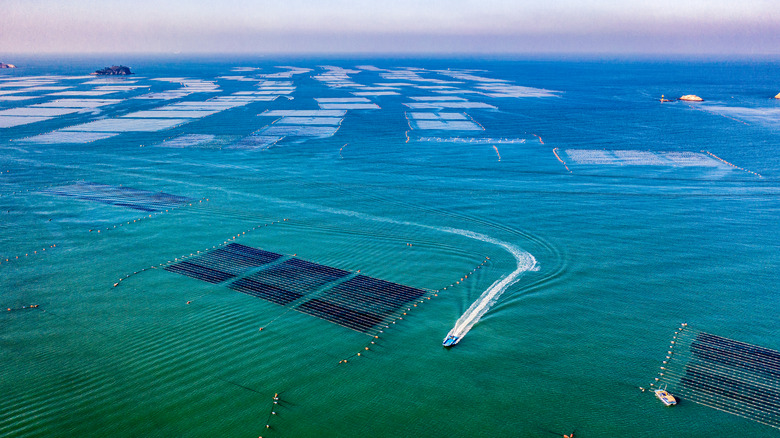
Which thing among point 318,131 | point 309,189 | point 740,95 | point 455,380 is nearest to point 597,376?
point 455,380

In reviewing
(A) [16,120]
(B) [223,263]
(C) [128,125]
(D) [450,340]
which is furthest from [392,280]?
(A) [16,120]

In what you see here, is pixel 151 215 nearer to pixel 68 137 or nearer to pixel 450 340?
pixel 450 340

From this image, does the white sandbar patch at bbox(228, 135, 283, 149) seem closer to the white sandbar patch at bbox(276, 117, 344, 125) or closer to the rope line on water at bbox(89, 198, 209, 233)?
the white sandbar patch at bbox(276, 117, 344, 125)

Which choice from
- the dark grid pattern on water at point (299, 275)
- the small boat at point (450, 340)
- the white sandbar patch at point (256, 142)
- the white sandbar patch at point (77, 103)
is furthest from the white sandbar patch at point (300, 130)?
the small boat at point (450, 340)

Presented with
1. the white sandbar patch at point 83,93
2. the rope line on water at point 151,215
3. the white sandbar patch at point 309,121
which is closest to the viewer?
the rope line on water at point 151,215

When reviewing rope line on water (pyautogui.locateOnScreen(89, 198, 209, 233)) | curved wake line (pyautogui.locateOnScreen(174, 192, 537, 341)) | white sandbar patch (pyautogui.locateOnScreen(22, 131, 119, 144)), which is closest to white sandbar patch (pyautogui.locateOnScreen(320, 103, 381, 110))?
white sandbar patch (pyautogui.locateOnScreen(22, 131, 119, 144))

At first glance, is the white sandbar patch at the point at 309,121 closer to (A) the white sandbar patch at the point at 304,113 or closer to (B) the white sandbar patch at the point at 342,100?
(A) the white sandbar patch at the point at 304,113
